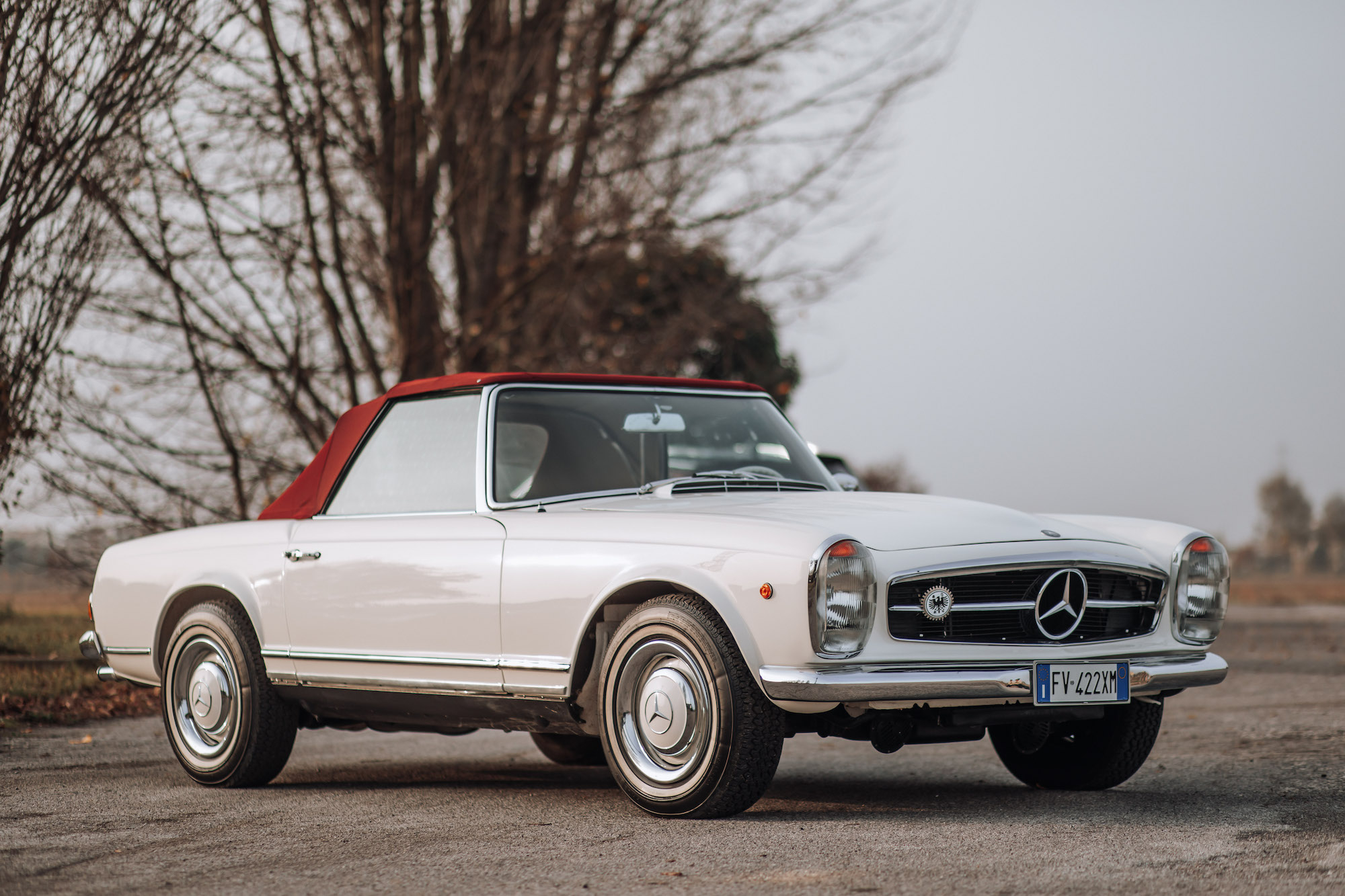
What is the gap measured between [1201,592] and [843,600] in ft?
5.82

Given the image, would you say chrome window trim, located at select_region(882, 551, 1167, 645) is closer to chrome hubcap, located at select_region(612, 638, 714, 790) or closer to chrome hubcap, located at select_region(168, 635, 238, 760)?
chrome hubcap, located at select_region(612, 638, 714, 790)

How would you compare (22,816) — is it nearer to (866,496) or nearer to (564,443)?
(564,443)

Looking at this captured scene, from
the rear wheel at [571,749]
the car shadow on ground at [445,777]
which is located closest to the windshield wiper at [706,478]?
the car shadow on ground at [445,777]

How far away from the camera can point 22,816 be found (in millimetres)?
5738

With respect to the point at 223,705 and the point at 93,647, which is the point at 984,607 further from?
the point at 93,647

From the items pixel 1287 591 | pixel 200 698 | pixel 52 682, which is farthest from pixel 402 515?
pixel 1287 591

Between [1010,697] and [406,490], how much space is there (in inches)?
111

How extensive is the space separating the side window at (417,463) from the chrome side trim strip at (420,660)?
2.12ft

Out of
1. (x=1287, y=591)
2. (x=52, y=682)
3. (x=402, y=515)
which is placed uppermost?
(x=402, y=515)

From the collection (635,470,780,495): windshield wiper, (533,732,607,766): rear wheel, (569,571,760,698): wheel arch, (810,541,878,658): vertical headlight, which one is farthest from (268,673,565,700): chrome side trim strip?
(533,732,607,766): rear wheel

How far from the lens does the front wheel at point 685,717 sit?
5129 millimetres

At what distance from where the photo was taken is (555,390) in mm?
6594

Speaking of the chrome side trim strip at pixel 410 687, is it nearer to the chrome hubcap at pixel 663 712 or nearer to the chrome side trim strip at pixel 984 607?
the chrome hubcap at pixel 663 712

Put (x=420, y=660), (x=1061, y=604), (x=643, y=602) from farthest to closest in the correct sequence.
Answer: (x=420, y=660), (x=643, y=602), (x=1061, y=604)
